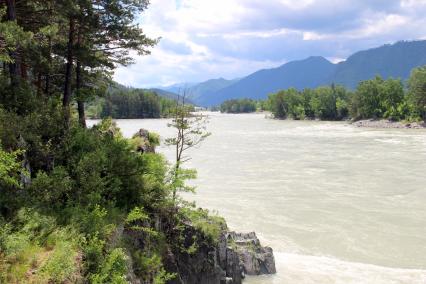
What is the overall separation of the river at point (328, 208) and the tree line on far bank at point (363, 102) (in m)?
78.0

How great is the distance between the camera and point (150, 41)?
67.8 ft

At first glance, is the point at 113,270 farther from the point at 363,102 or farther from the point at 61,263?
the point at 363,102

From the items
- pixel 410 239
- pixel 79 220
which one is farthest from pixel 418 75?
pixel 79 220

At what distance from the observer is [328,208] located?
32.3m

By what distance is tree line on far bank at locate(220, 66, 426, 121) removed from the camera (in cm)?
12825

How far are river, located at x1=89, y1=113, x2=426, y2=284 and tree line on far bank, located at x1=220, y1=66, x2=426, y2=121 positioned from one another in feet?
256

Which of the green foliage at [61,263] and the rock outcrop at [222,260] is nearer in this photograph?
the green foliage at [61,263]

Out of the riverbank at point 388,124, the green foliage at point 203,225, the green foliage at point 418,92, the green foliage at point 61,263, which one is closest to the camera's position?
the green foliage at point 61,263

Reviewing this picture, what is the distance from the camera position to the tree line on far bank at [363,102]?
128 meters

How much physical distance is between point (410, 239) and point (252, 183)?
17581mm

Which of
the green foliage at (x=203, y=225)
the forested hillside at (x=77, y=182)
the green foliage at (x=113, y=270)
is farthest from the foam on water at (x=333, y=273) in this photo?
the green foliage at (x=113, y=270)

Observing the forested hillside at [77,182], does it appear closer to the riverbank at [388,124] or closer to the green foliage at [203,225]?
the green foliage at [203,225]

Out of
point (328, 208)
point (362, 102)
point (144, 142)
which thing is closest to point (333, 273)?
point (328, 208)

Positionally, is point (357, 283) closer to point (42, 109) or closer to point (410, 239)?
point (410, 239)
